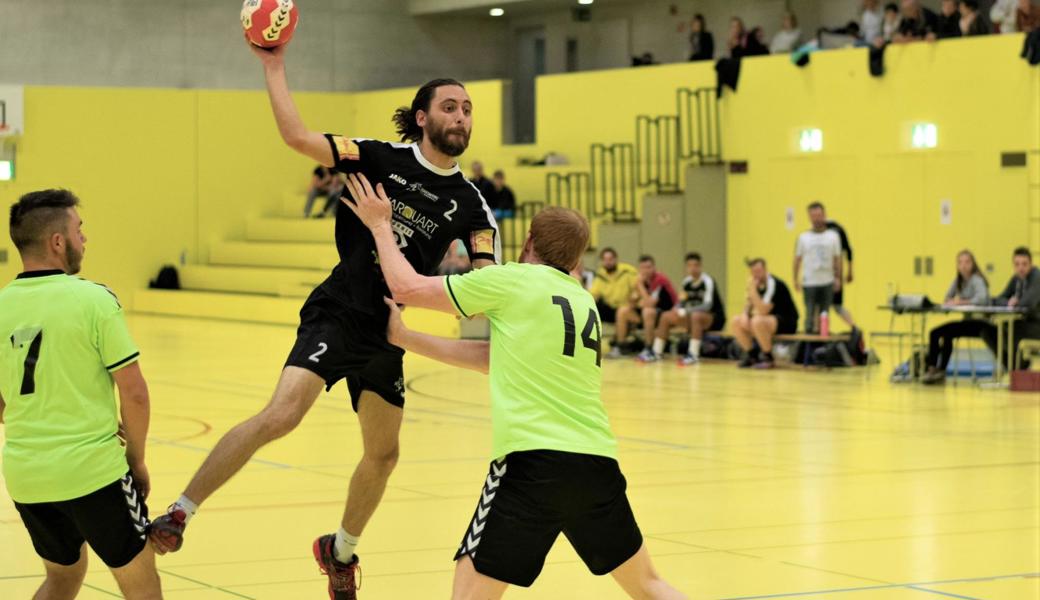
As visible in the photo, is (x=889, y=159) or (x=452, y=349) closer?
(x=452, y=349)

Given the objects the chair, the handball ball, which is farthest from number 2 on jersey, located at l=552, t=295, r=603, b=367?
the chair

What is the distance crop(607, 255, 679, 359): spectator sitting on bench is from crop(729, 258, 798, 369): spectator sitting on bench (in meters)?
1.25

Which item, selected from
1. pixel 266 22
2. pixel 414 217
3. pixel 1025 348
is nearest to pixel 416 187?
pixel 414 217

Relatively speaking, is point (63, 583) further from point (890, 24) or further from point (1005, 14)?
point (890, 24)

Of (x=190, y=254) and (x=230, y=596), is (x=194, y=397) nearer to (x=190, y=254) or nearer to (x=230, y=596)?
(x=230, y=596)

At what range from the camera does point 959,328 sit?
56.9 ft

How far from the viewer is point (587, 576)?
753 centimetres

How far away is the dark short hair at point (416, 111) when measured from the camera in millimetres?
6516

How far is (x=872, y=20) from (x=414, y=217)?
62.2 ft

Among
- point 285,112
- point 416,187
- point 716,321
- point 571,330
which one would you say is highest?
point 285,112

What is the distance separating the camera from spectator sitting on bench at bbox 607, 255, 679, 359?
2061 centimetres

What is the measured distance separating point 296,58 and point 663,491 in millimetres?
23316

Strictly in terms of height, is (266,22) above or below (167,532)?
above

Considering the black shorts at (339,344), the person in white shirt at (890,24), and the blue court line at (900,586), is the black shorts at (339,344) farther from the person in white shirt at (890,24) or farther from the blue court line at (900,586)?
the person in white shirt at (890,24)
